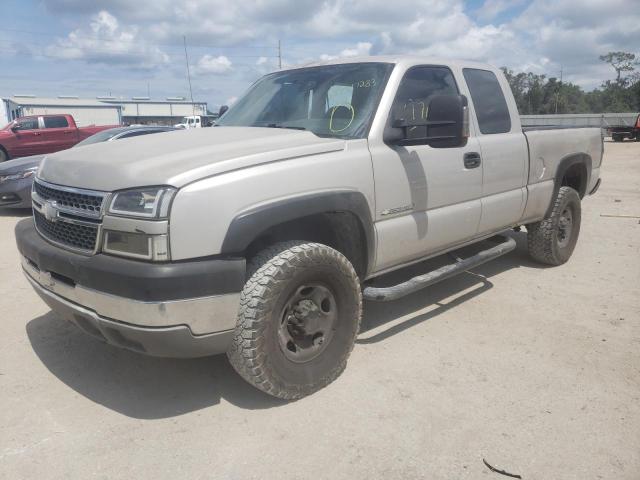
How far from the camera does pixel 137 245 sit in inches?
97.4

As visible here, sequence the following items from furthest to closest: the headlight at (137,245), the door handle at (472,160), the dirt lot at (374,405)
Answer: the door handle at (472,160)
the dirt lot at (374,405)
the headlight at (137,245)

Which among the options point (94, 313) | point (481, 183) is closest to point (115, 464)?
point (94, 313)

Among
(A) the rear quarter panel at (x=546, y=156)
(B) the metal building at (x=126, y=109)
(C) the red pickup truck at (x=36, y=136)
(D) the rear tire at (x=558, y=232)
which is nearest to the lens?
(A) the rear quarter panel at (x=546, y=156)

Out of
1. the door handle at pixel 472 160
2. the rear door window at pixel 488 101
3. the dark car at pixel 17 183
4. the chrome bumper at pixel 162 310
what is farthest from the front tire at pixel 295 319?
the dark car at pixel 17 183

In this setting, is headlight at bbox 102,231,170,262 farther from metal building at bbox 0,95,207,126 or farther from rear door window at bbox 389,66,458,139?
metal building at bbox 0,95,207,126

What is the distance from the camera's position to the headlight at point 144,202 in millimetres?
2432

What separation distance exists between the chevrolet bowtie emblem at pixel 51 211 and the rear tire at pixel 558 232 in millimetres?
4347

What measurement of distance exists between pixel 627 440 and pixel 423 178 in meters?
1.88

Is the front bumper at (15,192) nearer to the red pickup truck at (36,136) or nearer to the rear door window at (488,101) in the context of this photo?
the rear door window at (488,101)

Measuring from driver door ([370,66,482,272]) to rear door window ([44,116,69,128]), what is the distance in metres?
16.9

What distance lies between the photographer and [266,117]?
13.0 ft

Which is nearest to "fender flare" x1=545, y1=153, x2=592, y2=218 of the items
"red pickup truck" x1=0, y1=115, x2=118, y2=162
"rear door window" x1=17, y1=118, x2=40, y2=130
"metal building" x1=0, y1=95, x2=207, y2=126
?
"red pickup truck" x1=0, y1=115, x2=118, y2=162

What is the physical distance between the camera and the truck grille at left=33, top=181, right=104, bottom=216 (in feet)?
8.62

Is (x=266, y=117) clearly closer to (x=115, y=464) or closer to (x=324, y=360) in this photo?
(x=324, y=360)
